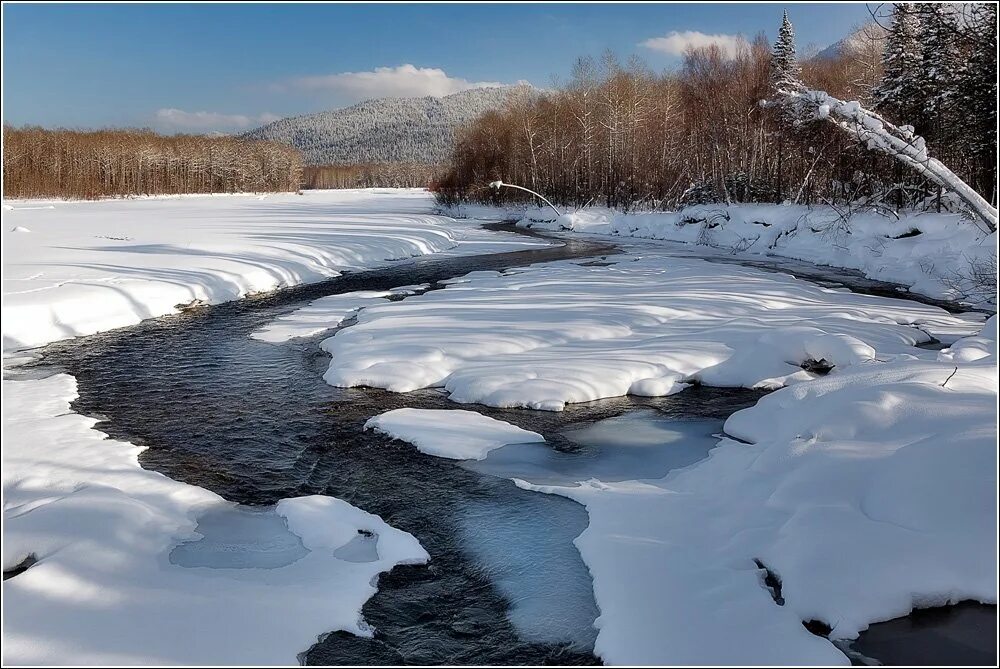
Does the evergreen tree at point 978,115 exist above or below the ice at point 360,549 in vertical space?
above

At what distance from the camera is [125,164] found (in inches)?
3300

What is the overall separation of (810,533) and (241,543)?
368 centimetres

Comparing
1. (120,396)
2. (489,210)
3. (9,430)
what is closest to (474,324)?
(120,396)

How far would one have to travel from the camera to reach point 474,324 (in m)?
11.1

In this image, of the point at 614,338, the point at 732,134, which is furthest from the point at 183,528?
the point at 732,134

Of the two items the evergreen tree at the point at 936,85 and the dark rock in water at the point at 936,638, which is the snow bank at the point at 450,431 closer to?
the dark rock in water at the point at 936,638

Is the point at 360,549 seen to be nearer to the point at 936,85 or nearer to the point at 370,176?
the point at 936,85

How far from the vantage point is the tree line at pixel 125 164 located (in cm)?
7444

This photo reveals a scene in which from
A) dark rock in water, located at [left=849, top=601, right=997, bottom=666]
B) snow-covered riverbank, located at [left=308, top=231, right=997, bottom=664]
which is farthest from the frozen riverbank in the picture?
dark rock in water, located at [left=849, top=601, right=997, bottom=666]

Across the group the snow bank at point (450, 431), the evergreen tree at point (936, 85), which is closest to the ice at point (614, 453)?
the snow bank at point (450, 431)

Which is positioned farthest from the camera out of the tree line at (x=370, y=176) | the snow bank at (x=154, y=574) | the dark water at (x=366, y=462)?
the tree line at (x=370, y=176)

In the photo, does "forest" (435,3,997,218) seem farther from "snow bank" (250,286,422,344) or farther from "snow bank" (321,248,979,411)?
"snow bank" (250,286,422,344)

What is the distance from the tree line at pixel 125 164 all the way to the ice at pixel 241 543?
73.8 metres

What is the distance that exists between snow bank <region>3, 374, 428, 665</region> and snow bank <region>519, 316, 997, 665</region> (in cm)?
148
